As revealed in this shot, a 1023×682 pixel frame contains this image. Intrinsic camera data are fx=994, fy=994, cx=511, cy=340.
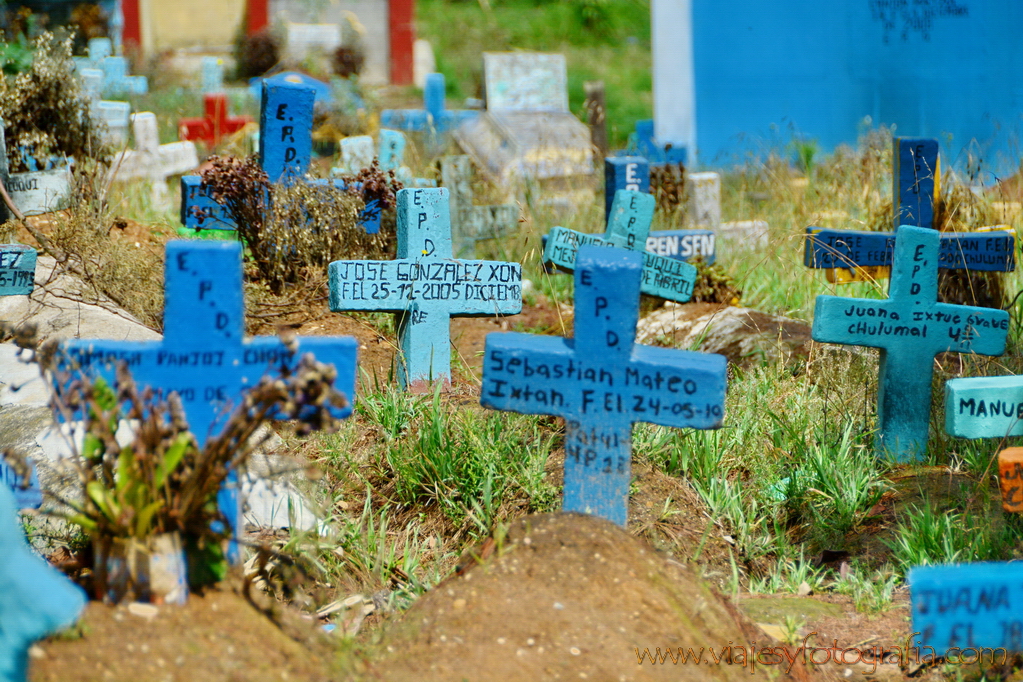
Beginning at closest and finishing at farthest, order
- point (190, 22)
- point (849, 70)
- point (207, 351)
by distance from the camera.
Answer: point (207, 351) < point (849, 70) < point (190, 22)

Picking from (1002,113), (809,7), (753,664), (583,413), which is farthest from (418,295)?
(809,7)

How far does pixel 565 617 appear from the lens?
2223mm

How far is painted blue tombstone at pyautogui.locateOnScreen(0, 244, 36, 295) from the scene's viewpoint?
3.41 metres

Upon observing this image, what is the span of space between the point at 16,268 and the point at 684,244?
4000 mm

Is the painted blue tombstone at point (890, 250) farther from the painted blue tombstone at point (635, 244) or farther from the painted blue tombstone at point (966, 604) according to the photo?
the painted blue tombstone at point (966, 604)

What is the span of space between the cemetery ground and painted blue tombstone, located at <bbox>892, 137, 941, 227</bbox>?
0.36 m

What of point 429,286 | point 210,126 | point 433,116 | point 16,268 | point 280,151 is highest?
point 433,116

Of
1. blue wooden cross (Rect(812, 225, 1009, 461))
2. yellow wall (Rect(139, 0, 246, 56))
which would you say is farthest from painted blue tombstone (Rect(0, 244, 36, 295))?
yellow wall (Rect(139, 0, 246, 56))

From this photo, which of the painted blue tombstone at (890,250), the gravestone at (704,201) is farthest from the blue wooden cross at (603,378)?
the gravestone at (704,201)

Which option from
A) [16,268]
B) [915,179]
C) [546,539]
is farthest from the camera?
[915,179]

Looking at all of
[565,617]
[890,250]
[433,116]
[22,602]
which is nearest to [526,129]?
[433,116]

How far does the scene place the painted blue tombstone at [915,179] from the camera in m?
4.87

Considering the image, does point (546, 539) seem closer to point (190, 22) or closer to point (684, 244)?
point (684, 244)

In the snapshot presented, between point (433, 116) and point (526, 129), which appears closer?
point (526, 129)
